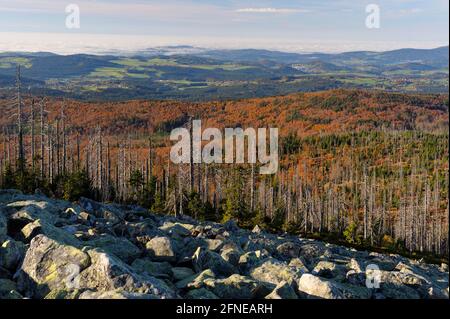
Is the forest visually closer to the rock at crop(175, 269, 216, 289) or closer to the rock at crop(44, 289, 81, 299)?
the rock at crop(175, 269, 216, 289)

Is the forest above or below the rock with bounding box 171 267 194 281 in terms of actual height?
below

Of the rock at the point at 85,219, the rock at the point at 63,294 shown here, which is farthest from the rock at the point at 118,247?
the rock at the point at 85,219

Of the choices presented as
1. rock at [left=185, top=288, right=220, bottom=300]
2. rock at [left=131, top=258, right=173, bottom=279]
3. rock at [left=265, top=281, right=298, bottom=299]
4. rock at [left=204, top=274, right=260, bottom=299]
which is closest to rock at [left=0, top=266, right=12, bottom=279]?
rock at [left=131, top=258, right=173, bottom=279]

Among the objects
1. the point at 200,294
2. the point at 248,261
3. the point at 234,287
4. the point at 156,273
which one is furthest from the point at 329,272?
the point at 156,273

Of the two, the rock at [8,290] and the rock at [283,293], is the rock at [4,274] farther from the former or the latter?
the rock at [283,293]
